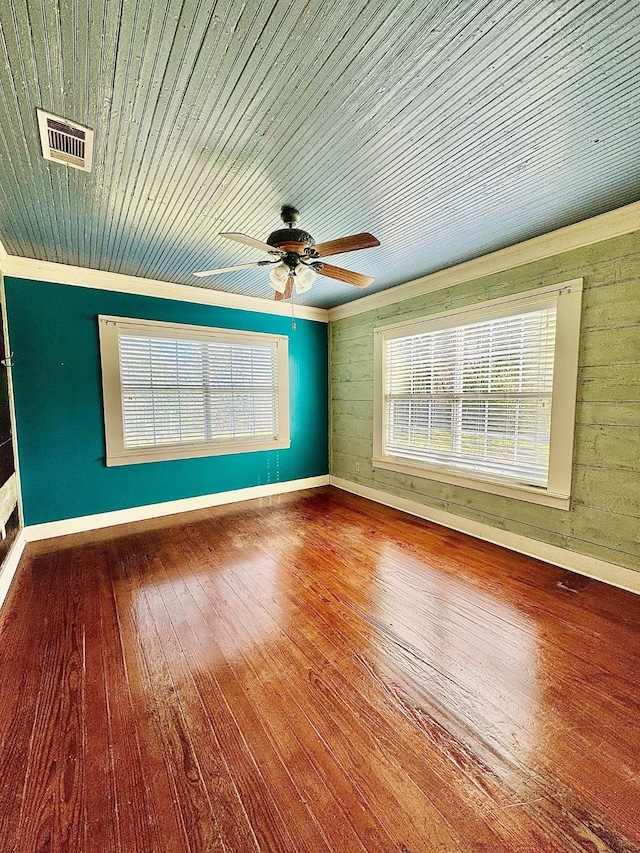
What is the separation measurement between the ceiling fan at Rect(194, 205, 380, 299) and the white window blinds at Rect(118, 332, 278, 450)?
1858 millimetres

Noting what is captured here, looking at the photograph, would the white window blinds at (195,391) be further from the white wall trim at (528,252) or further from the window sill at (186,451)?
the white wall trim at (528,252)

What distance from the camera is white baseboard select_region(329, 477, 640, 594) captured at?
252cm

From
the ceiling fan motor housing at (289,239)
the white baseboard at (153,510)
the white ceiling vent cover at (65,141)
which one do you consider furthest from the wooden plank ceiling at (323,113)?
the white baseboard at (153,510)

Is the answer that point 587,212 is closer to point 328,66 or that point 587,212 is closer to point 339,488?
point 328,66

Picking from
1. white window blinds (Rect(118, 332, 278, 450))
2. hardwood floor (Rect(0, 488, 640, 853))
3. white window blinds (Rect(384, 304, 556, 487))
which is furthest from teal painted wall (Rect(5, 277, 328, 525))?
white window blinds (Rect(384, 304, 556, 487))

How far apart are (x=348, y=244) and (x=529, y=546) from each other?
113 inches

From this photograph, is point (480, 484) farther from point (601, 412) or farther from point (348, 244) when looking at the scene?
point (348, 244)

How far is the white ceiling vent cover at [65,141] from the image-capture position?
163 cm

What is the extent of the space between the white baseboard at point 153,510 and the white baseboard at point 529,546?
1410mm

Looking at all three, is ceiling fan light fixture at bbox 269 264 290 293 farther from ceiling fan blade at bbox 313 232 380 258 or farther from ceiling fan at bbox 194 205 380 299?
ceiling fan blade at bbox 313 232 380 258

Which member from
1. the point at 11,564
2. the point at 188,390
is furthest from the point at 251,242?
the point at 11,564

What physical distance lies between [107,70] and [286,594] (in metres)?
2.88

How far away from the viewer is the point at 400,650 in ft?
6.27

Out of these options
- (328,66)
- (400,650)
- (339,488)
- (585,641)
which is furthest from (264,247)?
(339,488)
